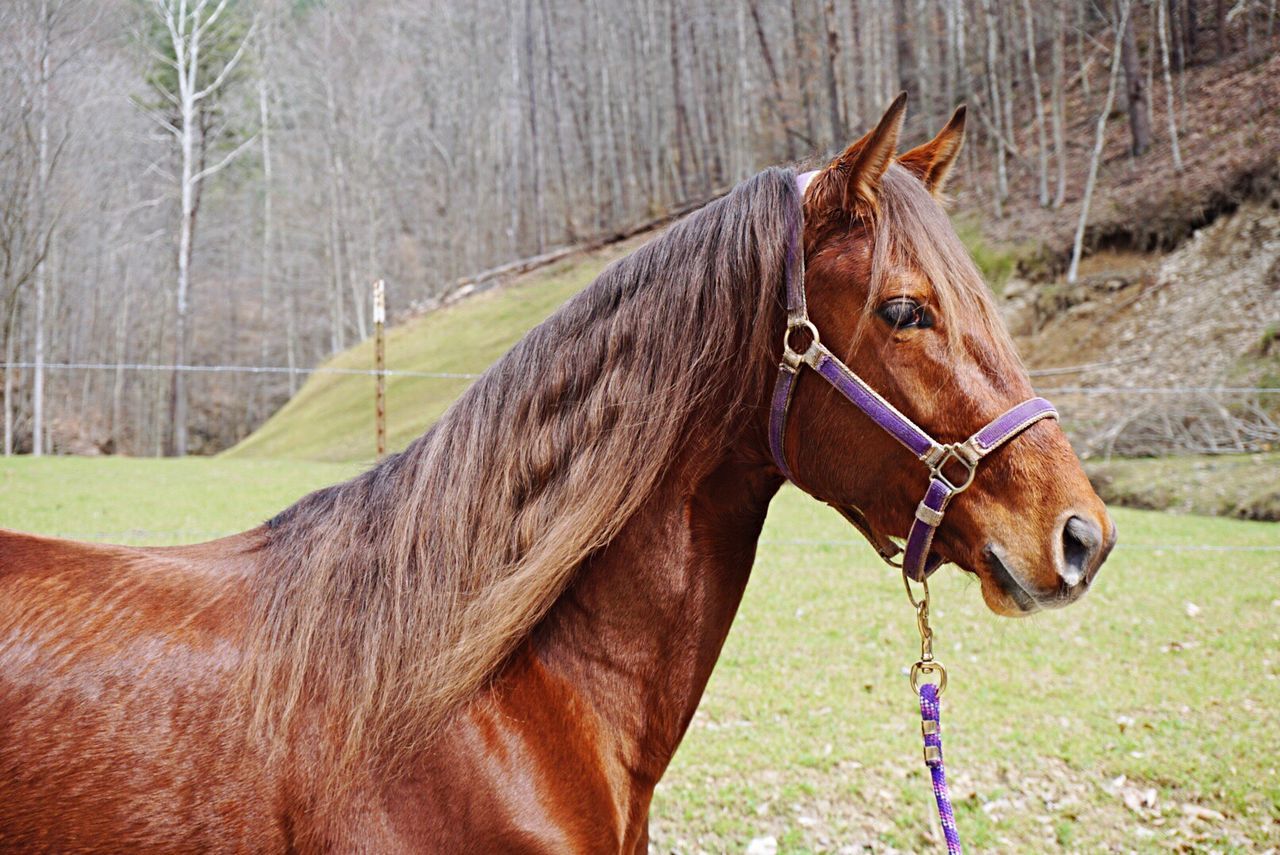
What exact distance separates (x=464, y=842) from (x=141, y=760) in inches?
23.3

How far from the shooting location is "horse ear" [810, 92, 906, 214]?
57.7 inches

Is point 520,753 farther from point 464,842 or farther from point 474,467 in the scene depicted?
point 474,467

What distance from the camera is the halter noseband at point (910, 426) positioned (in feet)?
4.63

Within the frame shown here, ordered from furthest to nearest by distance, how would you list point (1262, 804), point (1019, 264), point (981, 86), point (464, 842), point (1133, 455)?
point (981, 86), point (1019, 264), point (1133, 455), point (1262, 804), point (464, 842)

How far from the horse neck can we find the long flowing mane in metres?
0.07

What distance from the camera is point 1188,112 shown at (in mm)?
18359

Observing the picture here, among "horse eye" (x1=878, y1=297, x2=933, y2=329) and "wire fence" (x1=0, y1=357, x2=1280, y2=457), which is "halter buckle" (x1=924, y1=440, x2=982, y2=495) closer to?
"horse eye" (x1=878, y1=297, x2=933, y2=329)

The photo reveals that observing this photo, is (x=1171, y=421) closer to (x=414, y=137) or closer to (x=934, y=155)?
(x=934, y=155)

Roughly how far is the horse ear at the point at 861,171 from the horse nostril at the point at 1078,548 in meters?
0.66

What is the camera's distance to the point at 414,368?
23.7 metres

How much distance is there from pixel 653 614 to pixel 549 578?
0.22m

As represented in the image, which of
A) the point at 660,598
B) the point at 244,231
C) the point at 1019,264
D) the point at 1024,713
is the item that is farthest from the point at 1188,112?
the point at 244,231

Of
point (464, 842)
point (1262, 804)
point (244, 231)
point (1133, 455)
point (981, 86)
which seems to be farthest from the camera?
point (244, 231)

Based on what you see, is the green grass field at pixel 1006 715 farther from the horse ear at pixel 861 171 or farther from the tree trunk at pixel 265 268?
the tree trunk at pixel 265 268
